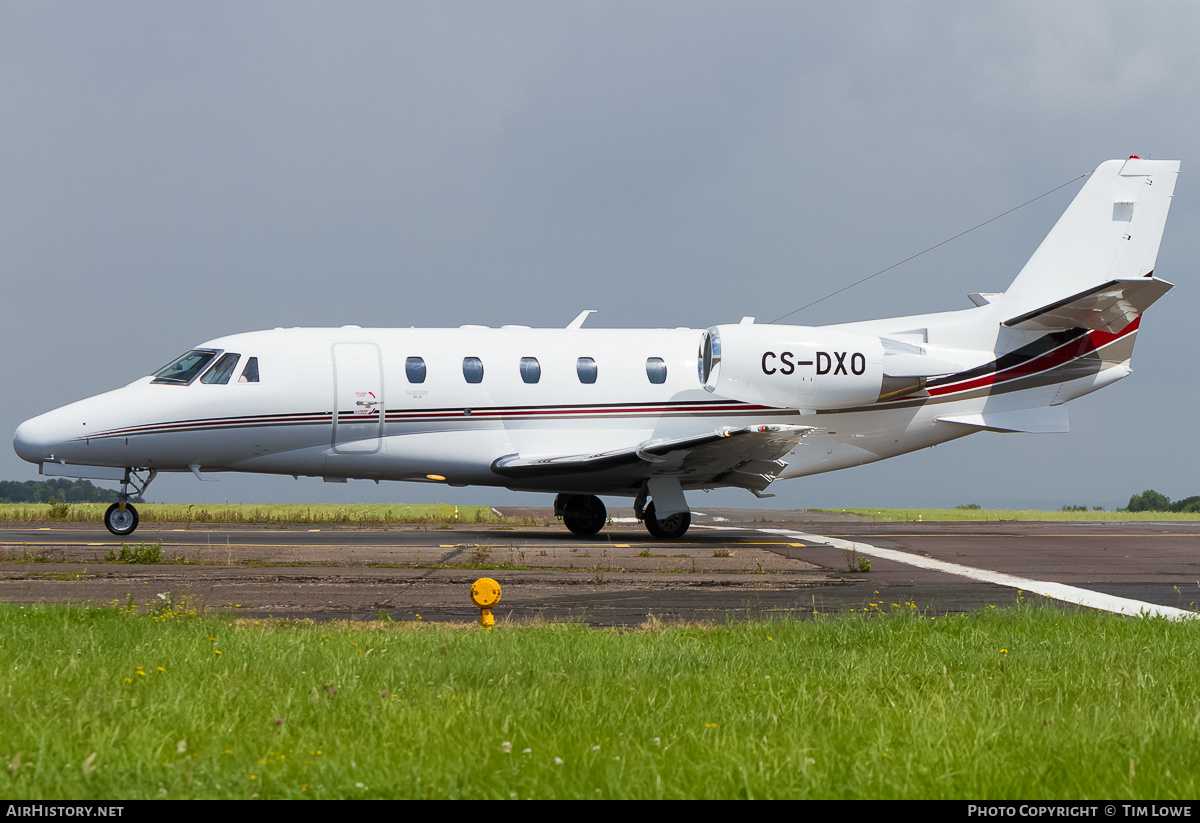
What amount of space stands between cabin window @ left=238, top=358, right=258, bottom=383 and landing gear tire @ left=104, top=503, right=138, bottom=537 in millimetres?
3023

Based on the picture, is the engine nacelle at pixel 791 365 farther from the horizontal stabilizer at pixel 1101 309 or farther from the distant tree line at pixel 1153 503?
the distant tree line at pixel 1153 503

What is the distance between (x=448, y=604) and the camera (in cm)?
984

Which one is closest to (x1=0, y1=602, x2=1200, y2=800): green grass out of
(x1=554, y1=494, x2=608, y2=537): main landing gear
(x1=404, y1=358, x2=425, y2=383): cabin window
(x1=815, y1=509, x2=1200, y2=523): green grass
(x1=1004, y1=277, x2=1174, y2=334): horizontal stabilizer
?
(x1=404, y1=358, x2=425, y2=383): cabin window

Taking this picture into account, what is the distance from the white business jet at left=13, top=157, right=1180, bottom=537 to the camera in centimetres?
1819

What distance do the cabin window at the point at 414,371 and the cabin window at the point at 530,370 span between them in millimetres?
1887

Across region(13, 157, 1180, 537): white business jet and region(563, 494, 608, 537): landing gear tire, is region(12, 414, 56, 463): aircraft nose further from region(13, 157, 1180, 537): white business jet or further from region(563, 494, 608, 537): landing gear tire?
region(563, 494, 608, 537): landing gear tire

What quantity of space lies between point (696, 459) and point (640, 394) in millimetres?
1854

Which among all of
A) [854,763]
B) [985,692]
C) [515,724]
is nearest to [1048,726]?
[985,692]

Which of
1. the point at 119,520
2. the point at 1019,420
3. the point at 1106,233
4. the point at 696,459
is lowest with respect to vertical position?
the point at 119,520

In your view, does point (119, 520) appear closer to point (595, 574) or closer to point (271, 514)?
point (595, 574)

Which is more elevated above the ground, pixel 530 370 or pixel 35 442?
pixel 530 370

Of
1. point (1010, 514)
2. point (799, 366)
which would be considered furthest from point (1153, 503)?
point (799, 366)

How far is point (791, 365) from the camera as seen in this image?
19.5m
